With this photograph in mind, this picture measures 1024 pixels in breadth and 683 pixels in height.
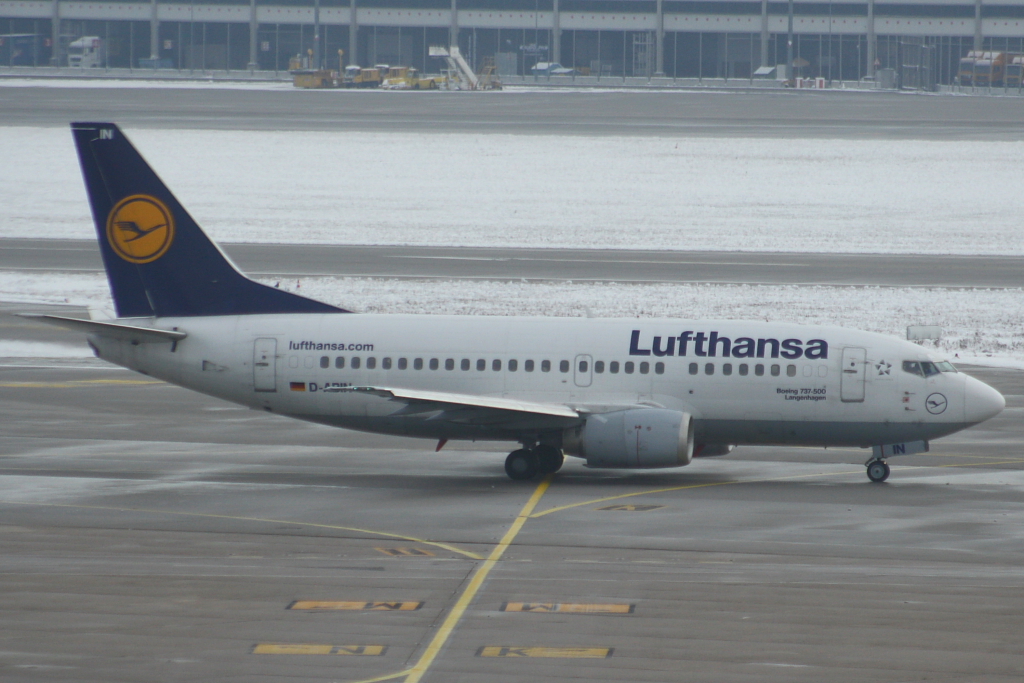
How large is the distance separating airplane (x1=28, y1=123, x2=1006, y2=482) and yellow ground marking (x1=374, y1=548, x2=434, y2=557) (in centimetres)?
483

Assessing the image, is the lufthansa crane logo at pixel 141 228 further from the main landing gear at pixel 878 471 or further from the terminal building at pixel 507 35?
the terminal building at pixel 507 35

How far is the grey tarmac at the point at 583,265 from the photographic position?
5709 centimetres

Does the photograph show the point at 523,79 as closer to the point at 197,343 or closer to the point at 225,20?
the point at 225,20

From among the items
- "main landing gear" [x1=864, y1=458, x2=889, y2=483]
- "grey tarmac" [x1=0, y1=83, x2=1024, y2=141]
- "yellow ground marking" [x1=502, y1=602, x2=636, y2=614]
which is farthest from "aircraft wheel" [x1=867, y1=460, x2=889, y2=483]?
"grey tarmac" [x1=0, y1=83, x2=1024, y2=141]

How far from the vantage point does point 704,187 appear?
83.1 meters

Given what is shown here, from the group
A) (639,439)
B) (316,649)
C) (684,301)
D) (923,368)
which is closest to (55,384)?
(639,439)

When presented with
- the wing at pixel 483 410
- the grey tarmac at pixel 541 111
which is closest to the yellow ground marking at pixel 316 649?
the wing at pixel 483 410

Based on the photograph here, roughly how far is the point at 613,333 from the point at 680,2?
140m

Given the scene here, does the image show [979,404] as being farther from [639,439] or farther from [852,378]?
[639,439]

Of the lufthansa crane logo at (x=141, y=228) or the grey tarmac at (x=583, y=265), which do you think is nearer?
the lufthansa crane logo at (x=141, y=228)

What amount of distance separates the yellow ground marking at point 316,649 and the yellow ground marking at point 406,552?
4867 millimetres

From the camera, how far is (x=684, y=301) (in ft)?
168

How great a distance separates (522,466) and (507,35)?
473 feet

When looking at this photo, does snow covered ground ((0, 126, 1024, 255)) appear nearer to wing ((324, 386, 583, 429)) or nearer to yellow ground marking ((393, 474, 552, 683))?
wing ((324, 386, 583, 429))
